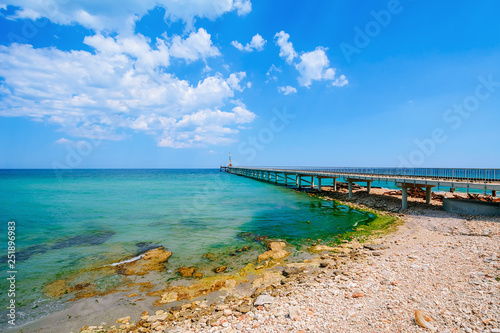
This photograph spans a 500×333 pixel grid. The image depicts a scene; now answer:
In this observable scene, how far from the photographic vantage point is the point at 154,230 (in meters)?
16.1

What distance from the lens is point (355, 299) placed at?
5.86 meters

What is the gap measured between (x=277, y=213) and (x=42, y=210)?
24462mm

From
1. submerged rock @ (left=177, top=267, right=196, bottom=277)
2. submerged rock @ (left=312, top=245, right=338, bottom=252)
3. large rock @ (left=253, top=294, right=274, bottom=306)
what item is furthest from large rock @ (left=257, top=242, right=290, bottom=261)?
large rock @ (left=253, top=294, right=274, bottom=306)

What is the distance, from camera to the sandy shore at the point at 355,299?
16.1 ft

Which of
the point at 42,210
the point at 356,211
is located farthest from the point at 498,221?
the point at 42,210

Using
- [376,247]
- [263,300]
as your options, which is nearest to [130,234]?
[263,300]

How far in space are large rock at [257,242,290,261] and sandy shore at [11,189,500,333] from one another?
1254 millimetres

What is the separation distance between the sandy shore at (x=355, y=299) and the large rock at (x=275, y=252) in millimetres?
1254

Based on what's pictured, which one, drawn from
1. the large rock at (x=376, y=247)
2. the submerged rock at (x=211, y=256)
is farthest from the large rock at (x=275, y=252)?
the large rock at (x=376, y=247)

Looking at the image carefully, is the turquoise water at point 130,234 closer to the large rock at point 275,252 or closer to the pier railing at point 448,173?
the large rock at point 275,252

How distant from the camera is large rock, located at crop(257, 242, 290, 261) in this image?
1059 cm

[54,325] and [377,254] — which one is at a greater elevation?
[377,254]

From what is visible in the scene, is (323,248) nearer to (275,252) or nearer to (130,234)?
(275,252)

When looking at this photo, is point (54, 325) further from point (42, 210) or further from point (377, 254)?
point (42, 210)
